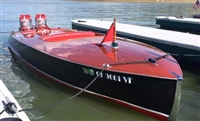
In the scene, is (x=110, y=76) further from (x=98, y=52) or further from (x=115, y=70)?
(x=98, y=52)

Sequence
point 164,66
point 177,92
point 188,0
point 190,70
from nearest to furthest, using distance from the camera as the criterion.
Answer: point 177,92
point 164,66
point 190,70
point 188,0

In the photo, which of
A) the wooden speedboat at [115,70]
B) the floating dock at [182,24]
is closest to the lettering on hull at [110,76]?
the wooden speedboat at [115,70]

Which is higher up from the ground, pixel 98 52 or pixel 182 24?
pixel 98 52

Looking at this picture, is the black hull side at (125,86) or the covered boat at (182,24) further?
the covered boat at (182,24)

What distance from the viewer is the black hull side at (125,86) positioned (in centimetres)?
Result: 497

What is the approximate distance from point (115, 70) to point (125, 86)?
1.28 ft

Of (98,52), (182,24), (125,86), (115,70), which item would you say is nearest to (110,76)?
(115,70)

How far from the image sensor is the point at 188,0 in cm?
6650

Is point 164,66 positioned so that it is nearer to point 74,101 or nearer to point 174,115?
point 174,115

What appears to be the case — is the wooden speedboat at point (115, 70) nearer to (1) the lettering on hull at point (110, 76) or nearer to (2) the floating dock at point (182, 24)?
(1) the lettering on hull at point (110, 76)

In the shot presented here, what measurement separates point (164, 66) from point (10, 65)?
21.0 feet

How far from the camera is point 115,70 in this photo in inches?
207

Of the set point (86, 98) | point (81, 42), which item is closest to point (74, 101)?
point (86, 98)

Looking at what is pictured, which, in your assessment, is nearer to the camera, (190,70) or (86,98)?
(86,98)
